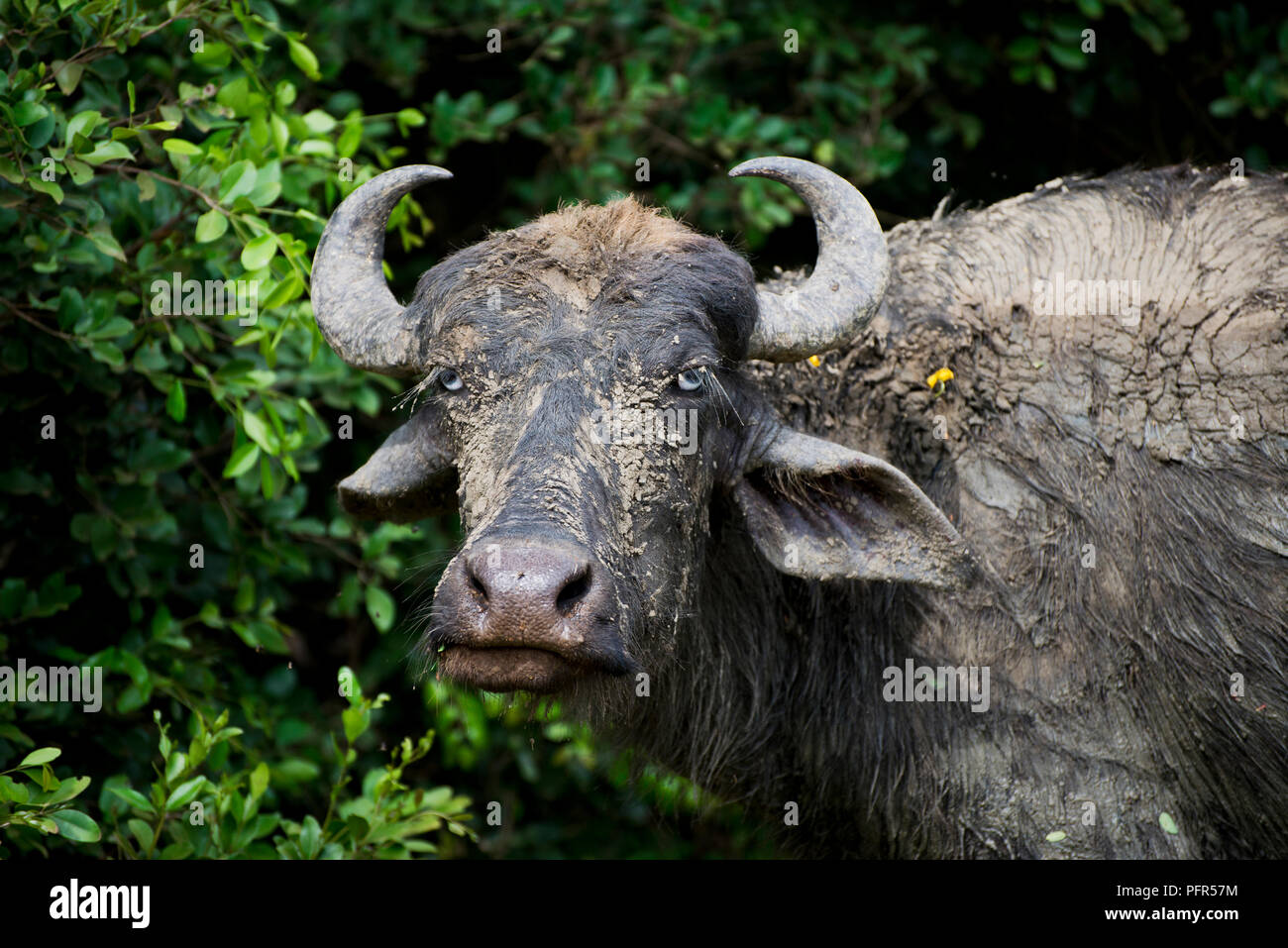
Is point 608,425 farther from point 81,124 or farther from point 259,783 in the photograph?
point 81,124

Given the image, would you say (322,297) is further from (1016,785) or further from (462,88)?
(462,88)

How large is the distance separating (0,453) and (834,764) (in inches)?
144

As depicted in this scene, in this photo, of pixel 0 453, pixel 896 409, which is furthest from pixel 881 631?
pixel 0 453

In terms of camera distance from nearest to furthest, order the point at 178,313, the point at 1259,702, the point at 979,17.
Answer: the point at 1259,702
the point at 178,313
the point at 979,17

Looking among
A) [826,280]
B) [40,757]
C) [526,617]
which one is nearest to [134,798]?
[40,757]

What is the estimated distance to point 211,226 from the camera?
15.4 feet

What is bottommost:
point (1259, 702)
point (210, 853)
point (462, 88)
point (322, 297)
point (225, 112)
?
point (210, 853)

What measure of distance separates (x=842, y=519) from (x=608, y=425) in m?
1.01

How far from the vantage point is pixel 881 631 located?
4652 mm

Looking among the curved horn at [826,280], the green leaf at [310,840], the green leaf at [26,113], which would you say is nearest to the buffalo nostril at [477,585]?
the curved horn at [826,280]

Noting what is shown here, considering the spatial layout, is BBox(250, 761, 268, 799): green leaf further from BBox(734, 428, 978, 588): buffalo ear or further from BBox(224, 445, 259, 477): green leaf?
BBox(734, 428, 978, 588): buffalo ear

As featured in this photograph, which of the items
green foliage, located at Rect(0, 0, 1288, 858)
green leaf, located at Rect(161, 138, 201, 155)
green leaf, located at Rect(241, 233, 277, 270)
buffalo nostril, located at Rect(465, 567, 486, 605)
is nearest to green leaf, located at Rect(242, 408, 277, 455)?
green foliage, located at Rect(0, 0, 1288, 858)

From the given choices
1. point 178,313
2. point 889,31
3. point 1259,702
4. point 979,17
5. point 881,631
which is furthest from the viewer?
point 979,17

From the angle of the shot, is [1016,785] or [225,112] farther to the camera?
[225,112]
